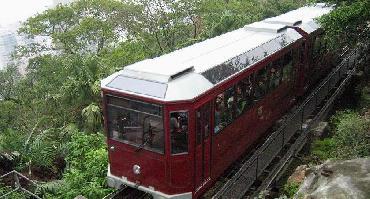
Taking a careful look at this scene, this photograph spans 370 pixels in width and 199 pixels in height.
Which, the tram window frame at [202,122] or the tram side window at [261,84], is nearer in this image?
the tram window frame at [202,122]

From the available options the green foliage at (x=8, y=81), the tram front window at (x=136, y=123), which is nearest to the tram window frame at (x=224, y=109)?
the tram front window at (x=136, y=123)

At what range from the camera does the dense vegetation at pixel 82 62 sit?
40.2 ft

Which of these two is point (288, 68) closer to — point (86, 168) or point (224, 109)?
point (224, 109)

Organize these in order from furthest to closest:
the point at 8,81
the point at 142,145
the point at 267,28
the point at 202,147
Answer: the point at 8,81 → the point at 267,28 → the point at 202,147 → the point at 142,145

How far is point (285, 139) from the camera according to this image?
41.9 feet

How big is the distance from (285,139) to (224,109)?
3310 mm

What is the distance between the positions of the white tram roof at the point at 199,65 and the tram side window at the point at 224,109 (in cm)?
42

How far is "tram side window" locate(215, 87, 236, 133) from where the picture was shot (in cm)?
1006

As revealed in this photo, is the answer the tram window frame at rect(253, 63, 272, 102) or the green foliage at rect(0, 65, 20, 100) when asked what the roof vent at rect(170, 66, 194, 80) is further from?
the green foliage at rect(0, 65, 20, 100)

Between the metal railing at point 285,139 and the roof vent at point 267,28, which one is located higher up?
the roof vent at point 267,28

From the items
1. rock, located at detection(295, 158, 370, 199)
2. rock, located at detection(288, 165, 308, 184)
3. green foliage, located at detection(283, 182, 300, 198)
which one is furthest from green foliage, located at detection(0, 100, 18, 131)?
rock, located at detection(295, 158, 370, 199)

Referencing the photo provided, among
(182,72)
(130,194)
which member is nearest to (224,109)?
(182,72)

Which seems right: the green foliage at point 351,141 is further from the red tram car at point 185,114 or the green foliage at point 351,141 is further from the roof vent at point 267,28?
the roof vent at point 267,28

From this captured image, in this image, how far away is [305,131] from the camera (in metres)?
12.8
